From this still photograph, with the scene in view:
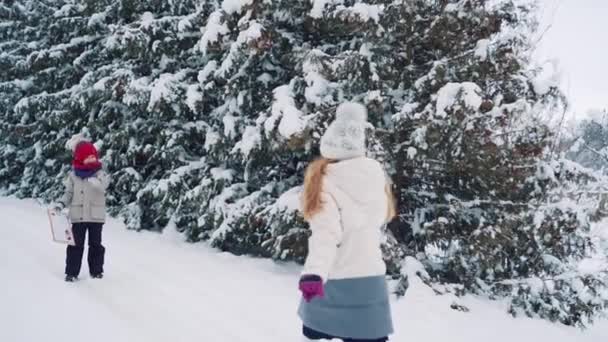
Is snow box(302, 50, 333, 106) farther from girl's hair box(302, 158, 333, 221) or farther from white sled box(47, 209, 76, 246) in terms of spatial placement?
girl's hair box(302, 158, 333, 221)

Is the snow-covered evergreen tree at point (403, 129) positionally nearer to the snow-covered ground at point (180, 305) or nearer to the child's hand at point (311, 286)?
the snow-covered ground at point (180, 305)

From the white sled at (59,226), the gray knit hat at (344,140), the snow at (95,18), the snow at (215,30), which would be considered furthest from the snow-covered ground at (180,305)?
the snow at (95,18)

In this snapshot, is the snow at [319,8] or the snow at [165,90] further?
the snow at [165,90]

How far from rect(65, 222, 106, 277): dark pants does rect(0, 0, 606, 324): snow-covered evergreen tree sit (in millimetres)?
2339

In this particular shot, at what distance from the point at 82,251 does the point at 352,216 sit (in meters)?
4.51

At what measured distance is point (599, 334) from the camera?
7672 millimetres

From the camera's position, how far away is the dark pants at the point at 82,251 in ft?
20.5

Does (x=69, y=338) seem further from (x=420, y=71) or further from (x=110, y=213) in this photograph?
(x=110, y=213)

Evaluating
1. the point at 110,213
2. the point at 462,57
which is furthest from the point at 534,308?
the point at 110,213

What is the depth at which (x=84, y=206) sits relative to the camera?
634cm

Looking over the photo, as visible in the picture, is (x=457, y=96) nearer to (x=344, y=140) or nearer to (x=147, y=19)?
(x=344, y=140)

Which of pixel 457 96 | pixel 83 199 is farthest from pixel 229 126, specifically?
pixel 457 96

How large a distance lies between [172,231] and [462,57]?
6.41 m

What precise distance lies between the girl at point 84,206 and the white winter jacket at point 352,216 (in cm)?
431
